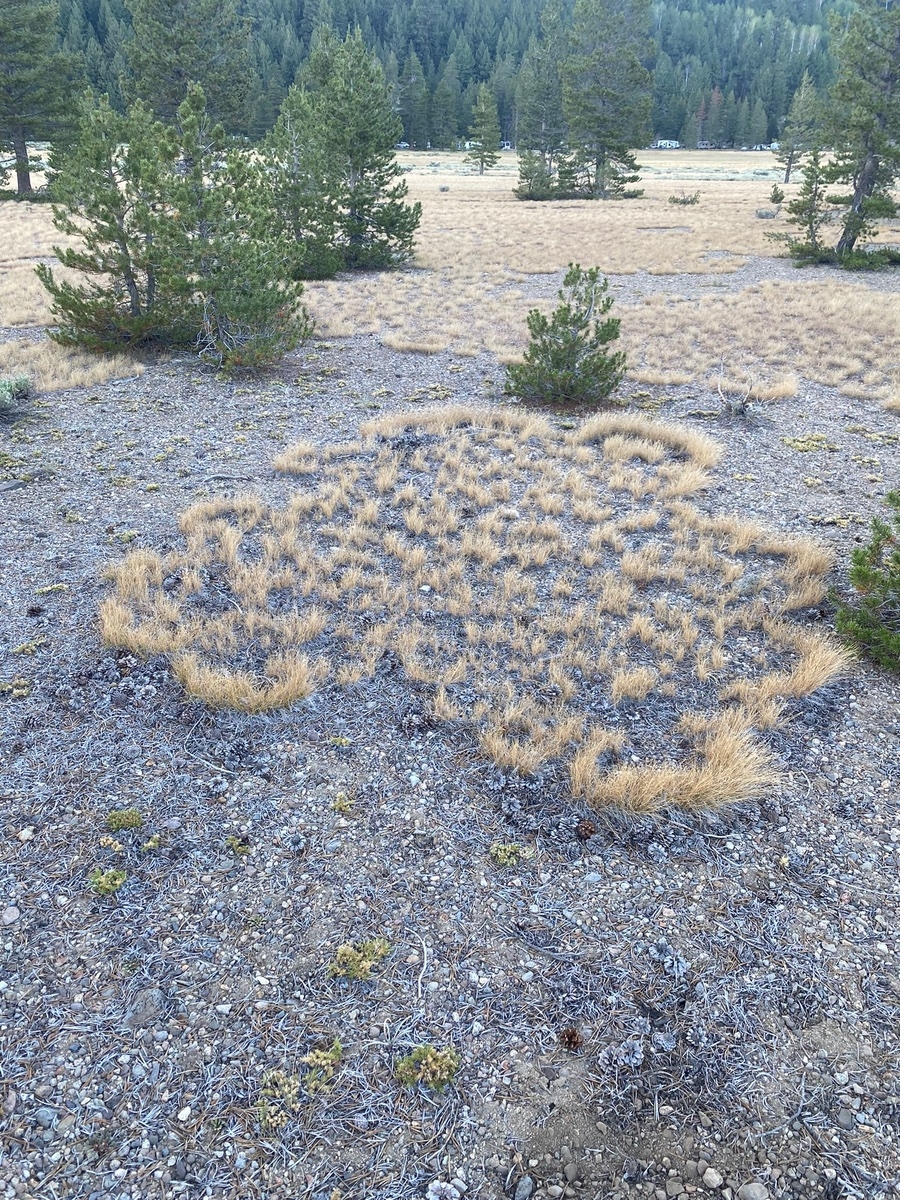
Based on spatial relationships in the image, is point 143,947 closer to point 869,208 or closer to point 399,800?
point 399,800

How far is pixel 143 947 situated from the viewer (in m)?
3.52

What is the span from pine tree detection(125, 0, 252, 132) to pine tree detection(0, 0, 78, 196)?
3.57m

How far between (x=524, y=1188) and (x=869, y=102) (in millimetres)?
28341

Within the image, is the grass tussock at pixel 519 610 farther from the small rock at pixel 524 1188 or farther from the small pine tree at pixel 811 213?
the small pine tree at pixel 811 213

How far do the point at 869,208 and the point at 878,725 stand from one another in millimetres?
23803

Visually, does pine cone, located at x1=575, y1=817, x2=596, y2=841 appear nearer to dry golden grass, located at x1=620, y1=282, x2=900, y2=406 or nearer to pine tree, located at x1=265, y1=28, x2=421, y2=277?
dry golden grass, located at x1=620, y1=282, x2=900, y2=406

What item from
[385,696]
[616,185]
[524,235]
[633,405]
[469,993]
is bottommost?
[469,993]

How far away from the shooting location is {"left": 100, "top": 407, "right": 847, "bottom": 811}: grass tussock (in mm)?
4957

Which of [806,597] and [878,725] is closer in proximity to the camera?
[878,725]

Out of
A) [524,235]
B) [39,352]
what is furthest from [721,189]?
[39,352]

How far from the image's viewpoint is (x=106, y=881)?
3.78 m

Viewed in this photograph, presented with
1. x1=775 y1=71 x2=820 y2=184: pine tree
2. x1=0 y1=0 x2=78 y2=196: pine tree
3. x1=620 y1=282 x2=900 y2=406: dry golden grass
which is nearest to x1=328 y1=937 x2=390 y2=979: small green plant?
x1=620 y1=282 x2=900 y2=406: dry golden grass

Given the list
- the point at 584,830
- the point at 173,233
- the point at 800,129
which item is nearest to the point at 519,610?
the point at 584,830

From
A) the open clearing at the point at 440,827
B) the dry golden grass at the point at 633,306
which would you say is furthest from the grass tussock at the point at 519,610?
the dry golden grass at the point at 633,306
